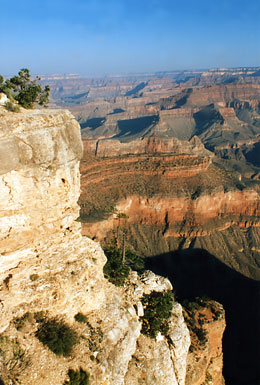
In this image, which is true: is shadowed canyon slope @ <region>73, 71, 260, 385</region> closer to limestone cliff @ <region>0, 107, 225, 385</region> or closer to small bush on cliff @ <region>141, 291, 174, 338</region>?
small bush on cliff @ <region>141, 291, 174, 338</region>

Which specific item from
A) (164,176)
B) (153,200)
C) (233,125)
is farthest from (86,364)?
(233,125)

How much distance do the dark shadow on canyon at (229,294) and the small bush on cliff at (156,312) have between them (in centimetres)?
1603

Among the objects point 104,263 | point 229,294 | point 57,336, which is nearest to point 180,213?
point 229,294

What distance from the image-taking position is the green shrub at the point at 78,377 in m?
13.5

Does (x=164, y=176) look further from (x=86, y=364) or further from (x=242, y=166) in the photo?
(x=242, y=166)

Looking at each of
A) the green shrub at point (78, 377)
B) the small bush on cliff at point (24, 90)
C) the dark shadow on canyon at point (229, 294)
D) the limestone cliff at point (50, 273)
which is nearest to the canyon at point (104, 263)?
the limestone cliff at point (50, 273)

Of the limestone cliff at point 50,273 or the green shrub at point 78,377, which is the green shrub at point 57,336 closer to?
the limestone cliff at point 50,273

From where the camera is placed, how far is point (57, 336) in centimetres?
1452

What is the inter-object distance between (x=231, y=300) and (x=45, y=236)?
35.7 metres

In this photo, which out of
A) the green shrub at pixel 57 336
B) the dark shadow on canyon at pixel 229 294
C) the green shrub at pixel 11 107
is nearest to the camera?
the green shrub at pixel 11 107

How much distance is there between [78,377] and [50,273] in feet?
18.1

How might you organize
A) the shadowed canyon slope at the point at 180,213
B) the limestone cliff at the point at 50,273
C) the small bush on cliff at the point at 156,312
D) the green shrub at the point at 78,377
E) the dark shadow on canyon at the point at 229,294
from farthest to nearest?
the shadowed canyon slope at the point at 180,213, the dark shadow on canyon at the point at 229,294, the small bush on cliff at the point at 156,312, the green shrub at the point at 78,377, the limestone cliff at the point at 50,273

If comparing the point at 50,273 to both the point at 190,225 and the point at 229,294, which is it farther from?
the point at 190,225

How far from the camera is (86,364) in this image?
48.3 ft
